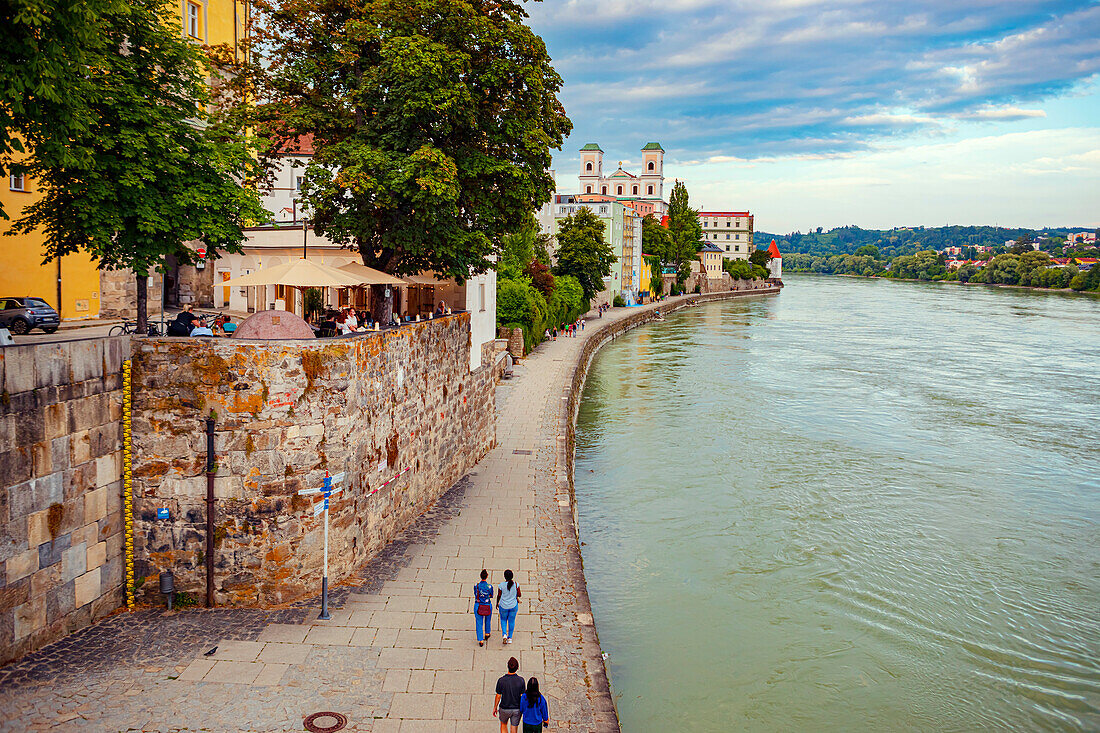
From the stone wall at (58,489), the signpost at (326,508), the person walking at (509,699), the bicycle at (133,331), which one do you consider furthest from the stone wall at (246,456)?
the person walking at (509,699)

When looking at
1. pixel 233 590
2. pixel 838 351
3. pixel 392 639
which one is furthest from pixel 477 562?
pixel 838 351

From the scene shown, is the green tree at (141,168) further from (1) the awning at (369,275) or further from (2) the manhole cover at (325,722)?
(2) the manhole cover at (325,722)

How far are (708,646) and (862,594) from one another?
167 inches

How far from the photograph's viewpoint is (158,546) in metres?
10.7

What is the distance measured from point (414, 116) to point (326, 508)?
Result: 783cm

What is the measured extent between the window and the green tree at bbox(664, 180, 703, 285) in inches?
3466

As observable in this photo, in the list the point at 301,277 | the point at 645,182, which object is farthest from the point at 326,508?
the point at 645,182

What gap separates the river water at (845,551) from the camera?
41.6 ft

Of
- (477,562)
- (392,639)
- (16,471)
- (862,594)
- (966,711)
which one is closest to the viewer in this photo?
(16,471)

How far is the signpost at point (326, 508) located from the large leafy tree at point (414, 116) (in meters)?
5.65

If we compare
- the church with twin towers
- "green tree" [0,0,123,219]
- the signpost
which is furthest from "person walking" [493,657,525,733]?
the church with twin towers

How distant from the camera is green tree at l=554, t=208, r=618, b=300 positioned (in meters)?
64.4

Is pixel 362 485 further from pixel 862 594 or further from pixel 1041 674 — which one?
pixel 1041 674

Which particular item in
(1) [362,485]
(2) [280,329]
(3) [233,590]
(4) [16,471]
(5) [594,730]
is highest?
(2) [280,329]
